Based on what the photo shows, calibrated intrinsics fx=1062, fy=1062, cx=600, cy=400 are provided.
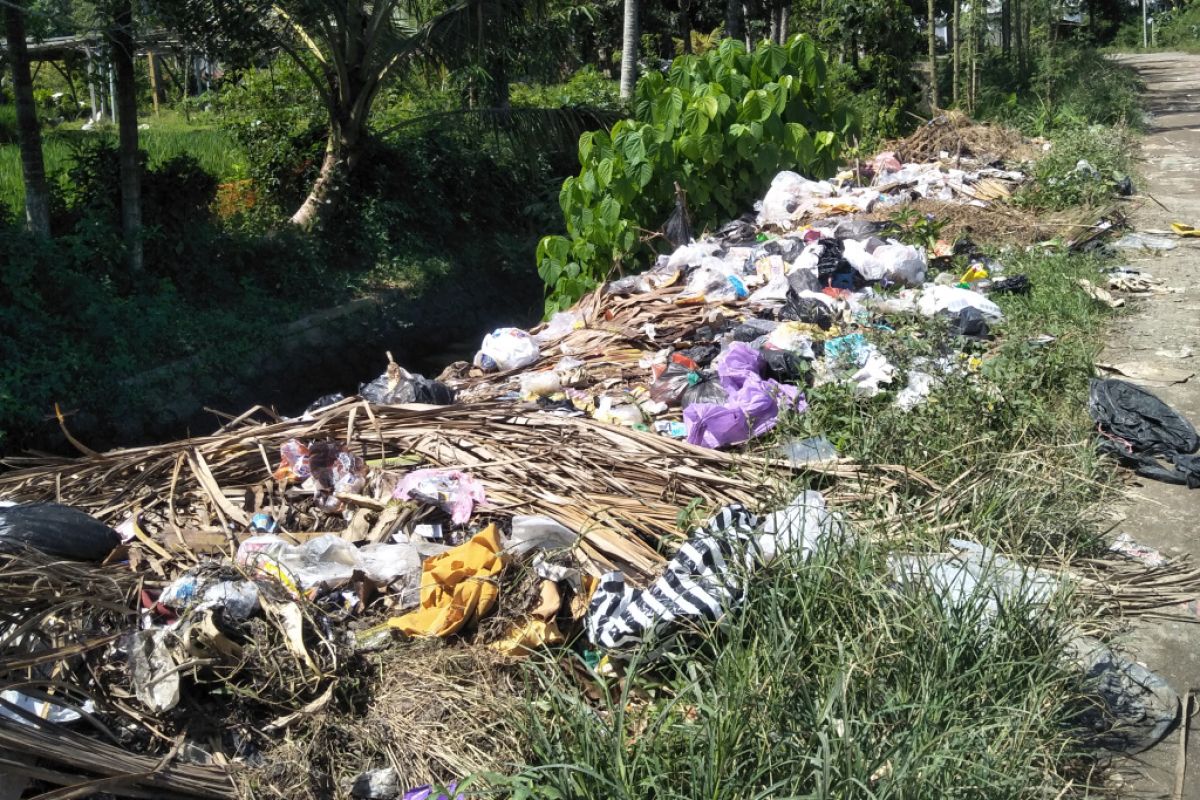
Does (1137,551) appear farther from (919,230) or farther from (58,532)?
(919,230)

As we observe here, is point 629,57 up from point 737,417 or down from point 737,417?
up

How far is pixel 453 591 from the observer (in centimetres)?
357

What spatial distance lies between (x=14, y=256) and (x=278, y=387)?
269 centimetres

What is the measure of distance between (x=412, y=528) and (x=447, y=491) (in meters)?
0.20

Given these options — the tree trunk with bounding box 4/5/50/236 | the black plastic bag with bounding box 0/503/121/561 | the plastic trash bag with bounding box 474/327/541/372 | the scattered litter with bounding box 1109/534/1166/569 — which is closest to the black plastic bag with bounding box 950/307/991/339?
the scattered litter with bounding box 1109/534/1166/569

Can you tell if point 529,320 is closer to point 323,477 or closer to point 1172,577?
point 323,477

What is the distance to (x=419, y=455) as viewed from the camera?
15.2ft

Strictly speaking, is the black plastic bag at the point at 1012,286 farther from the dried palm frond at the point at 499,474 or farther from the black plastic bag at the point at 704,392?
the dried palm frond at the point at 499,474

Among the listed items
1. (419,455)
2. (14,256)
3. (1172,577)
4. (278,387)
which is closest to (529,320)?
(278,387)

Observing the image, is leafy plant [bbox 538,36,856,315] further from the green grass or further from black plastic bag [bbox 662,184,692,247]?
the green grass

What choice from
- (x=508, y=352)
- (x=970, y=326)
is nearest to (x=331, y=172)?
(x=508, y=352)

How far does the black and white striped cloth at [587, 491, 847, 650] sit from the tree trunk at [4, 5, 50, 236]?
7934 mm

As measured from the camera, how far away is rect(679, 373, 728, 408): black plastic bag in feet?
16.8

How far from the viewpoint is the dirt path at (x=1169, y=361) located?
9.94 feet
